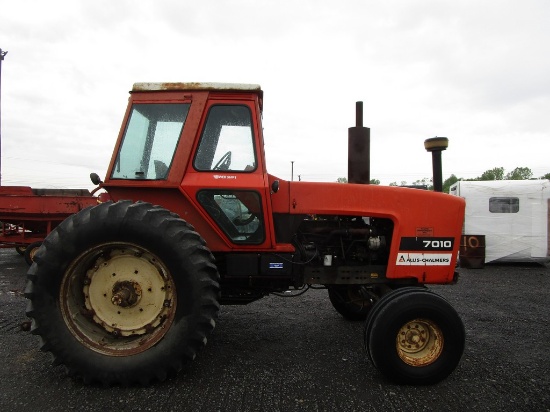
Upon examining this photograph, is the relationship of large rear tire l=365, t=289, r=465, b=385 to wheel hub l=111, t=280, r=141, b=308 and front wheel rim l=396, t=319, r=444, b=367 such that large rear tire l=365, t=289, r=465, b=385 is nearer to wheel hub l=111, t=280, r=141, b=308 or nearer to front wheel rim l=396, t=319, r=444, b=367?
front wheel rim l=396, t=319, r=444, b=367

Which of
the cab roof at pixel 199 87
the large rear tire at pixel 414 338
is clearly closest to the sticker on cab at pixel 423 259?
the large rear tire at pixel 414 338

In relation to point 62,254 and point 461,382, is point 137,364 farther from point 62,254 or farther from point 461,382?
point 461,382

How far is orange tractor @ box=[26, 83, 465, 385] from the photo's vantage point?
116 inches

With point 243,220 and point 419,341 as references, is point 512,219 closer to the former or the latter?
point 419,341

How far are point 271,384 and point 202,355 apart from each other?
0.84m

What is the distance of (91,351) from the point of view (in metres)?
2.98

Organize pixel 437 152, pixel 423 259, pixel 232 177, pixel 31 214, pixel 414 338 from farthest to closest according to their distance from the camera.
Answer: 1. pixel 31 214
2. pixel 437 152
3. pixel 423 259
4. pixel 232 177
5. pixel 414 338

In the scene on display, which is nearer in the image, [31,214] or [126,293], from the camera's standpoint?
[126,293]

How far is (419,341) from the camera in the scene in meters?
3.23

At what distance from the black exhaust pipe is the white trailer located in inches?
285

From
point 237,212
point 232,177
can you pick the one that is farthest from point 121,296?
point 232,177

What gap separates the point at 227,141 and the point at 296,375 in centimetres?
200

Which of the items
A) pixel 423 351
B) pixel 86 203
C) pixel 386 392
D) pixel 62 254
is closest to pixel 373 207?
pixel 423 351

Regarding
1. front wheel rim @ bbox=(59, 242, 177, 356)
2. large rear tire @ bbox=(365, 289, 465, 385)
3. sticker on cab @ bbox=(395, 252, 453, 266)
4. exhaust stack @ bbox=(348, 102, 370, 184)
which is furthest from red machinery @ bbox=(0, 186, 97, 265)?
large rear tire @ bbox=(365, 289, 465, 385)
